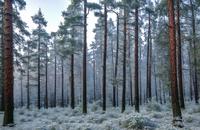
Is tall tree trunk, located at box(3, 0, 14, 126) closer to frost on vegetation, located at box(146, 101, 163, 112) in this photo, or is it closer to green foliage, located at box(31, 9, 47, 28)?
frost on vegetation, located at box(146, 101, 163, 112)

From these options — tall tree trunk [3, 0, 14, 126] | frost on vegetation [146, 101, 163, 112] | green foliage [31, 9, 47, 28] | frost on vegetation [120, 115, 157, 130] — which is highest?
green foliage [31, 9, 47, 28]

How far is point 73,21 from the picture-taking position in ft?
87.9

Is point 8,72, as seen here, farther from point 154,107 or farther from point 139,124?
point 154,107

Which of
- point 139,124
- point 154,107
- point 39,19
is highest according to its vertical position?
point 39,19

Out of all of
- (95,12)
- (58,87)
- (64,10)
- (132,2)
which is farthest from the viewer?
(58,87)

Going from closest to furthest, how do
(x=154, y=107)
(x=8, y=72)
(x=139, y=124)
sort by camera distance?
(x=139, y=124) < (x=8, y=72) < (x=154, y=107)

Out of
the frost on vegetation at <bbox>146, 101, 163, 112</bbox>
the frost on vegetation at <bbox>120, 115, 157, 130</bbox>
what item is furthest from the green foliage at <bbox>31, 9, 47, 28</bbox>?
the frost on vegetation at <bbox>120, 115, 157, 130</bbox>

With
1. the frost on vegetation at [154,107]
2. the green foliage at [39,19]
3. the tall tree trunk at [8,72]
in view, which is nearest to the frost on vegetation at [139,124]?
the tall tree trunk at [8,72]

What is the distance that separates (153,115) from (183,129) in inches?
175

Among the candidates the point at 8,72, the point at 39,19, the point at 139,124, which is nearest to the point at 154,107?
the point at 139,124

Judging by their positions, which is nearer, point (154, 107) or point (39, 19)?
point (154, 107)

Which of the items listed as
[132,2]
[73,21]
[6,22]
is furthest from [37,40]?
[6,22]

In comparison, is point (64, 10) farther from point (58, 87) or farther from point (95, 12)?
point (58, 87)

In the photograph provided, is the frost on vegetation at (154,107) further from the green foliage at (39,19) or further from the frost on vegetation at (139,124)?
the green foliage at (39,19)
